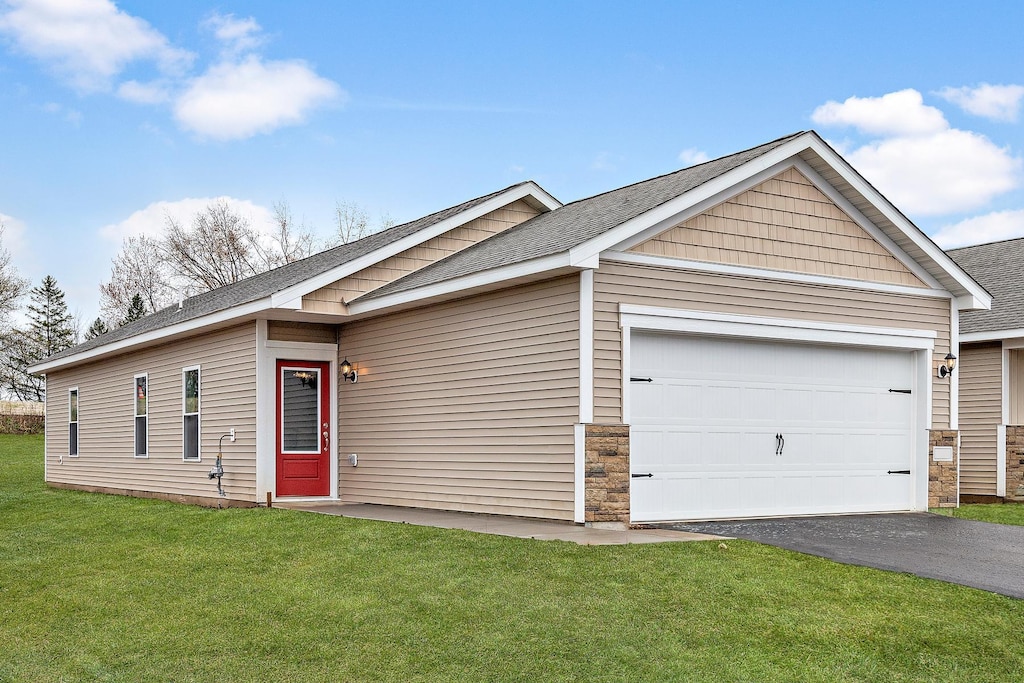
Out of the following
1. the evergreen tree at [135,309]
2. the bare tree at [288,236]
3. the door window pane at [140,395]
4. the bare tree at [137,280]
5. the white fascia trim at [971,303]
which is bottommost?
the door window pane at [140,395]

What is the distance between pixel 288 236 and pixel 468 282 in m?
28.9

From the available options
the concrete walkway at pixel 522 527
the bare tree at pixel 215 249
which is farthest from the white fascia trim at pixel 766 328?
the bare tree at pixel 215 249

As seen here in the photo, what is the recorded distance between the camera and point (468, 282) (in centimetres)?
1163

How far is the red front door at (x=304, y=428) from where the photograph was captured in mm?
14250

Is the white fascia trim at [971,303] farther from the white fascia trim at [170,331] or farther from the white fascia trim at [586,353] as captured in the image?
the white fascia trim at [170,331]

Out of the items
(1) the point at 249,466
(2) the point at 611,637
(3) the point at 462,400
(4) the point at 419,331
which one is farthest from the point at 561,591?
(1) the point at 249,466

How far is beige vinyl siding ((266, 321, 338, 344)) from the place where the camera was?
14.1m

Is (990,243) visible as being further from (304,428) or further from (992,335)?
(304,428)

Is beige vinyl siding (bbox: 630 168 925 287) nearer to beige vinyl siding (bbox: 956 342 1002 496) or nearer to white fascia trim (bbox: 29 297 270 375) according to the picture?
beige vinyl siding (bbox: 956 342 1002 496)

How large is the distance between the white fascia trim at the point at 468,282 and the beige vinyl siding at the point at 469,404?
348 mm

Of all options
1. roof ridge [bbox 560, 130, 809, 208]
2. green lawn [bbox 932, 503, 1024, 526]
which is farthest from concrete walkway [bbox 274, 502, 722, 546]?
roof ridge [bbox 560, 130, 809, 208]

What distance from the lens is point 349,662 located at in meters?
6.41

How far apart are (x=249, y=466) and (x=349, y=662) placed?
8104 mm

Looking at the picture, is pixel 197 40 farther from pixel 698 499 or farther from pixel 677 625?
pixel 677 625
